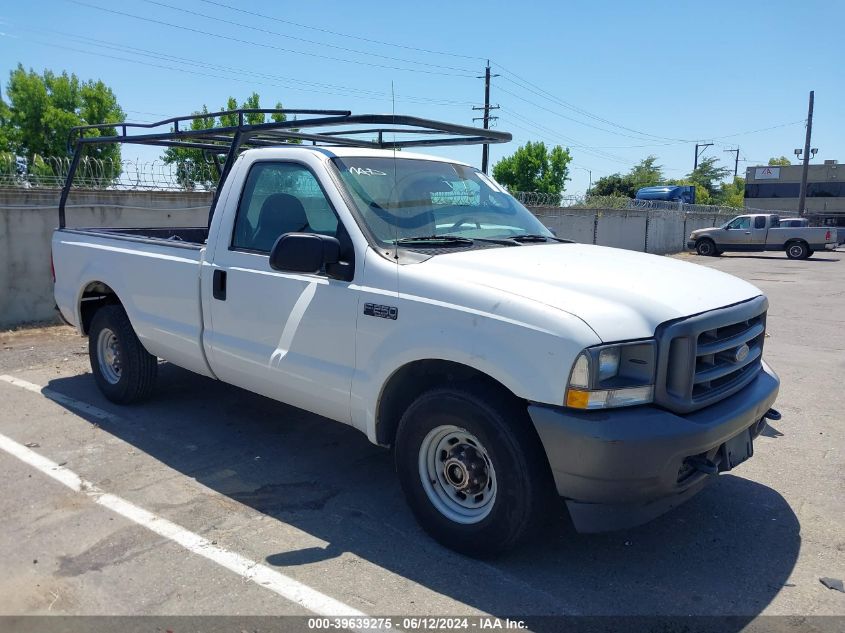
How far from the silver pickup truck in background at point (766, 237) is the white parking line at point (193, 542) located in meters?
28.2

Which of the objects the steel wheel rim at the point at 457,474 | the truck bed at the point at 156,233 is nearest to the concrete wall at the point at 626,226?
the truck bed at the point at 156,233

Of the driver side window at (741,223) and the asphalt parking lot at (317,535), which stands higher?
the driver side window at (741,223)

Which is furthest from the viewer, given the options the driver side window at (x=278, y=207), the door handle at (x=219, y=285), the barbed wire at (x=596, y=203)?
the barbed wire at (x=596, y=203)

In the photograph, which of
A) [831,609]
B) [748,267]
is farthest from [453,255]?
[748,267]

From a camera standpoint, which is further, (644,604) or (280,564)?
(280,564)

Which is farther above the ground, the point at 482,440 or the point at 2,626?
the point at 482,440

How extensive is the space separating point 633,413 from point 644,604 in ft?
2.98

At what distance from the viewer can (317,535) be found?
382 centimetres

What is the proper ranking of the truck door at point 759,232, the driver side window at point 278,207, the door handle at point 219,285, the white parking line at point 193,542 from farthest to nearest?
the truck door at point 759,232 → the door handle at point 219,285 → the driver side window at point 278,207 → the white parking line at point 193,542

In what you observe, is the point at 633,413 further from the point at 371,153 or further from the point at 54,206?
the point at 54,206

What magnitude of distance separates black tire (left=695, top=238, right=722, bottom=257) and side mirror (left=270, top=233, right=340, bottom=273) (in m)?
28.1

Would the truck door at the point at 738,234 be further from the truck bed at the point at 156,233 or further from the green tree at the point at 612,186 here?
the green tree at the point at 612,186

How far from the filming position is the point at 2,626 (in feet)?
9.96

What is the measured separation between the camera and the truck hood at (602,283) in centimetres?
311
